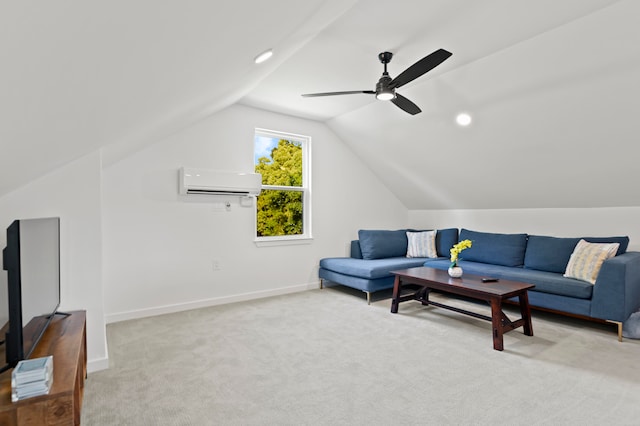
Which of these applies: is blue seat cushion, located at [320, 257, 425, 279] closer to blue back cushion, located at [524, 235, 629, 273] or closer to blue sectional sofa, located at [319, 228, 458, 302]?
blue sectional sofa, located at [319, 228, 458, 302]

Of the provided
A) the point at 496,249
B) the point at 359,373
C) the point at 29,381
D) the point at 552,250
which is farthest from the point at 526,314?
the point at 29,381

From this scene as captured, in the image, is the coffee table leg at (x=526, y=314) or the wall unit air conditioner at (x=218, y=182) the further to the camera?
the wall unit air conditioner at (x=218, y=182)

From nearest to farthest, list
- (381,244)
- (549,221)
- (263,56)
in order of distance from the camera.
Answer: (263,56) < (549,221) < (381,244)

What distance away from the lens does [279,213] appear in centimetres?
495

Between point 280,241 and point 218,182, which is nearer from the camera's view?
point 218,182

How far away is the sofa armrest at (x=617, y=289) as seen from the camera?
3.01 m

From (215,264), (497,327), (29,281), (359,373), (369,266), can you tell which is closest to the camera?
(29,281)

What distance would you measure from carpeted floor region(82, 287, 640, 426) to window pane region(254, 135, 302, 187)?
2.04m

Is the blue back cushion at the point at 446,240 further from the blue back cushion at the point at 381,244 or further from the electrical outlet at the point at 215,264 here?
the electrical outlet at the point at 215,264

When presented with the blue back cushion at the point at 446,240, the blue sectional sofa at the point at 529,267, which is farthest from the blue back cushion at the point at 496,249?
the blue back cushion at the point at 446,240

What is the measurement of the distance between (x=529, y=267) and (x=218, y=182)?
3995mm

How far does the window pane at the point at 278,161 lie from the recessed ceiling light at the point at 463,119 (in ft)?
7.44

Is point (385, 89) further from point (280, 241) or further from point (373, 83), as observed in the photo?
point (280, 241)

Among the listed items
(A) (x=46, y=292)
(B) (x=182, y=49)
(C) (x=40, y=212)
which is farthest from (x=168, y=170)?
(B) (x=182, y=49)
